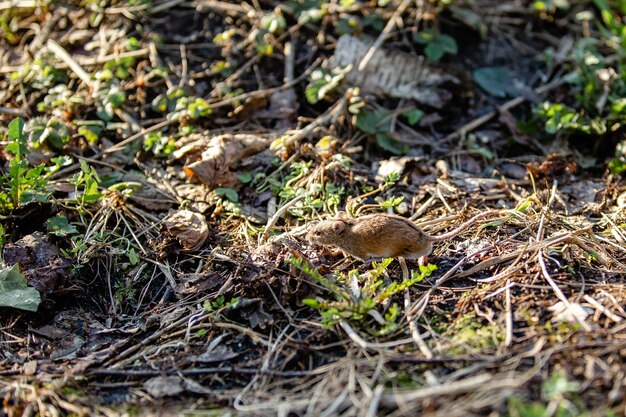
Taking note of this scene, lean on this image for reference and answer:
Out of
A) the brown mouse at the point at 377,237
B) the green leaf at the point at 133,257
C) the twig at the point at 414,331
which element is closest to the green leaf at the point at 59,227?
the green leaf at the point at 133,257

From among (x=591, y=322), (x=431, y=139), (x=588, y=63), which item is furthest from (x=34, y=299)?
(x=588, y=63)

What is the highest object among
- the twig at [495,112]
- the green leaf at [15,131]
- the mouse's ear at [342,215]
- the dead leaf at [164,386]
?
the green leaf at [15,131]

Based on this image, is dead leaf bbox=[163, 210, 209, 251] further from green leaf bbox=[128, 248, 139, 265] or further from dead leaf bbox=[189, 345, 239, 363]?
dead leaf bbox=[189, 345, 239, 363]

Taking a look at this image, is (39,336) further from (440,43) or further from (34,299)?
(440,43)

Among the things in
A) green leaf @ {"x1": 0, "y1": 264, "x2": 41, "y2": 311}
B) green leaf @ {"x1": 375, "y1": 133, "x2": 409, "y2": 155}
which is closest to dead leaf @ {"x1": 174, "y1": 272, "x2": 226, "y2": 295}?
green leaf @ {"x1": 0, "y1": 264, "x2": 41, "y2": 311}

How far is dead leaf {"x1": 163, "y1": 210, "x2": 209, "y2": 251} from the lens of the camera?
4.41 m

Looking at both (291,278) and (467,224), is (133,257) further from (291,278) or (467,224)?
(467,224)

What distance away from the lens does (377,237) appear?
3.90 metres

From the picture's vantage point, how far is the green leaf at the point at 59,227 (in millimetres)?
4340

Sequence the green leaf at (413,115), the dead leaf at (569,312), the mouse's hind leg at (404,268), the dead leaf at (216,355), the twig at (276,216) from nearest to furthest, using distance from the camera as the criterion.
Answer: the dead leaf at (569,312) < the dead leaf at (216,355) < the mouse's hind leg at (404,268) < the twig at (276,216) < the green leaf at (413,115)

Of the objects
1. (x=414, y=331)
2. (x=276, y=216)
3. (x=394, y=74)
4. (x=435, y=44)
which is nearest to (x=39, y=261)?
(x=276, y=216)

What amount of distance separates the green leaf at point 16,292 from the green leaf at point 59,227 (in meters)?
0.47

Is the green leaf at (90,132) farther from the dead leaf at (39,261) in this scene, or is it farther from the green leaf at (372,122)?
the green leaf at (372,122)

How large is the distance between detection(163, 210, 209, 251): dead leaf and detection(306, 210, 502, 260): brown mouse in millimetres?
819
